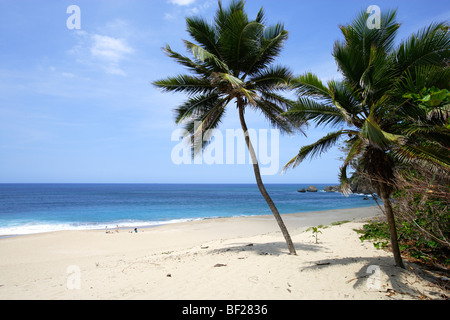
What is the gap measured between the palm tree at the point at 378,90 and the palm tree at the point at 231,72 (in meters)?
2.14

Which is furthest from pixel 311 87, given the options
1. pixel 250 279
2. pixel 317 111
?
pixel 250 279

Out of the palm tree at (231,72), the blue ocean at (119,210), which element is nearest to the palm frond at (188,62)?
the palm tree at (231,72)

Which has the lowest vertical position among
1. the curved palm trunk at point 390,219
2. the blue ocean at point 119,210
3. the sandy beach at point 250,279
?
the blue ocean at point 119,210

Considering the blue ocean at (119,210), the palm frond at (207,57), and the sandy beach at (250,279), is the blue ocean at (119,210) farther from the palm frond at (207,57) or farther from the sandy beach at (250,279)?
the palm frond at (207,57)

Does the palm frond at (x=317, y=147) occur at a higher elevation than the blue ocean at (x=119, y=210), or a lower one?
higher

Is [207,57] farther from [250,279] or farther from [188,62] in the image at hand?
[250,279]

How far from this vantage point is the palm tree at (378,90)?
534 cm

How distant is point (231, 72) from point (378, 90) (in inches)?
196

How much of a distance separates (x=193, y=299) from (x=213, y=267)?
2276mm

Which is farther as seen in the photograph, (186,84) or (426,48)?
(186,84)

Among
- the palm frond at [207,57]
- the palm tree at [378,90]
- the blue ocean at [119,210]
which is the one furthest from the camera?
the blue ocean at [119,210]

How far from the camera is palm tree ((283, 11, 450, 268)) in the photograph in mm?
5344

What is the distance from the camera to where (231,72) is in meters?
9.26

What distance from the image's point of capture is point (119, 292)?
5746 millimetres
